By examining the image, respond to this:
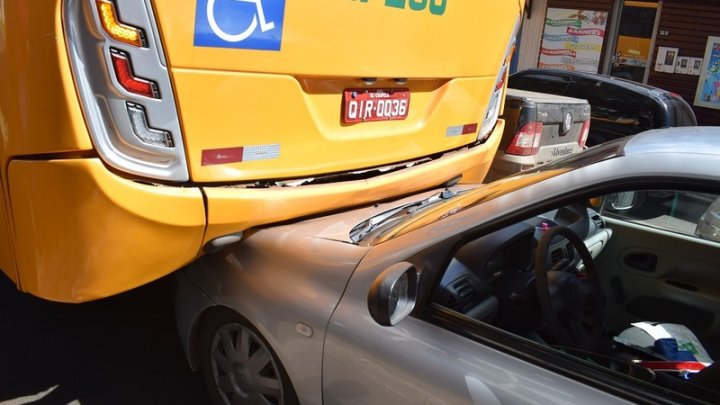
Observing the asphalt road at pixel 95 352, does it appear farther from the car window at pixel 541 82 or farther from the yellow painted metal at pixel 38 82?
the car window at pixel 541 82

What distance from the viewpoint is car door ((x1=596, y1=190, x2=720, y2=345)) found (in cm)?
244

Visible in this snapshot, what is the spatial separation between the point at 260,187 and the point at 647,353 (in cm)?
162

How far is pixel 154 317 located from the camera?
11.8ft

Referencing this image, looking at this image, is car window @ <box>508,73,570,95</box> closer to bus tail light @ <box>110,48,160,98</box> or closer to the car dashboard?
the car dashboard

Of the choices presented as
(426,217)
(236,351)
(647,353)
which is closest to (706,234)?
(647,353)

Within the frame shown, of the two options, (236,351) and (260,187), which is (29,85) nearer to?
(260,187)

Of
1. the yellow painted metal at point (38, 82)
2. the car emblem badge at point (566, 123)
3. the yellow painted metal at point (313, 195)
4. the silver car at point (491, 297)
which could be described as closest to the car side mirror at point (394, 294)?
the silver car at point (491, 297)

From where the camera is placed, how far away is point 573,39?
1306cm

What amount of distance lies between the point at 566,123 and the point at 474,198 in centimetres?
360

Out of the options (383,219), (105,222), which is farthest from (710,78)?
(105,222)

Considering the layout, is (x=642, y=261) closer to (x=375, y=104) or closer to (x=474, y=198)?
(x=474, y=198)

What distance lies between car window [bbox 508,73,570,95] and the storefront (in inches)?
197

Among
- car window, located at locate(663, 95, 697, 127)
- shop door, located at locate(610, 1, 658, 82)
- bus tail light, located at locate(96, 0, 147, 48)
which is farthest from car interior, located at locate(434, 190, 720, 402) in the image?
shop door, located at locate(610, 1, 658, 82)

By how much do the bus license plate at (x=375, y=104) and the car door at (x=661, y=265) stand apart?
1.14 m
